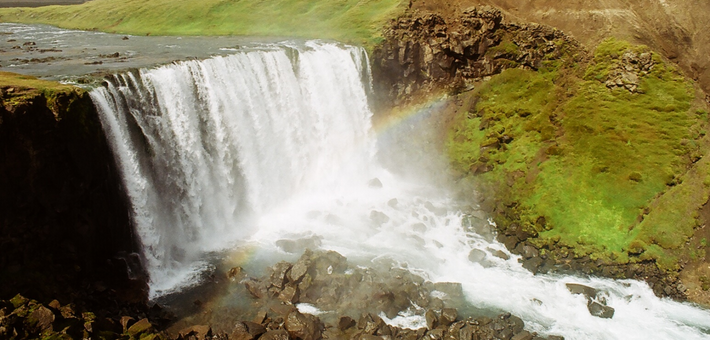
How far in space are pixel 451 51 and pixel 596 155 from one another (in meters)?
11.8

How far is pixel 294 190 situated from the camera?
26.2m

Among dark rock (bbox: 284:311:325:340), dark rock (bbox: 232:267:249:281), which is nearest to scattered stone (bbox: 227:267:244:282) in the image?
dark rock (bbox: 232:267:249:281)

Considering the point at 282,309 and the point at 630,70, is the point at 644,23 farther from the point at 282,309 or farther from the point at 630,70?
the point at 282,309

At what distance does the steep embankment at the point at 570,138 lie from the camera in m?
20.5

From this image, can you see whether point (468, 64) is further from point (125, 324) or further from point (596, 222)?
point (125, 324)

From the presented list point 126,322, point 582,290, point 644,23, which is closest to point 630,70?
point 644,23

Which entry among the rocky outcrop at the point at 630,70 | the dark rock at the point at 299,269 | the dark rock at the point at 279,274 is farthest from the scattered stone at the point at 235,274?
the rocky outcrop at the point at 630,70

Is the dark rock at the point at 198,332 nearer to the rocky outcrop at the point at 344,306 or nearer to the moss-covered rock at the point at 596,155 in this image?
the rocky outcrop at the point at 344,306

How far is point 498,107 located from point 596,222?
395 inches

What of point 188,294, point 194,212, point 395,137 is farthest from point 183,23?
point 188,294

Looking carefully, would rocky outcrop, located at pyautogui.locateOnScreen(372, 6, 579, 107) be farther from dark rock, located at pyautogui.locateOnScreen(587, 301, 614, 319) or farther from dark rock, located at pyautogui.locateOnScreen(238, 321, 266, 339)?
dark rock, located at pyautogui.locateOnScreen(238, 321, 266, 339)

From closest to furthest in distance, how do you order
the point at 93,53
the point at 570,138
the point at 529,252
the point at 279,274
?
1. the point at 279,274
2. the point at 529,252
3. the point at 570,138
4. the point at 93,53

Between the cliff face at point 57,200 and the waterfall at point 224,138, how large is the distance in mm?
779

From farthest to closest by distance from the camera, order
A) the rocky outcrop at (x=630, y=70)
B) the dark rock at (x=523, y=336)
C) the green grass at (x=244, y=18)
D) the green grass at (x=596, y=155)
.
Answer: the green grass at (x=244, y=18)
the rocky outcrop at (x=630, y=70)
the green grass at (x=596, y=155)
the dark rock at (x=523, y=336)
